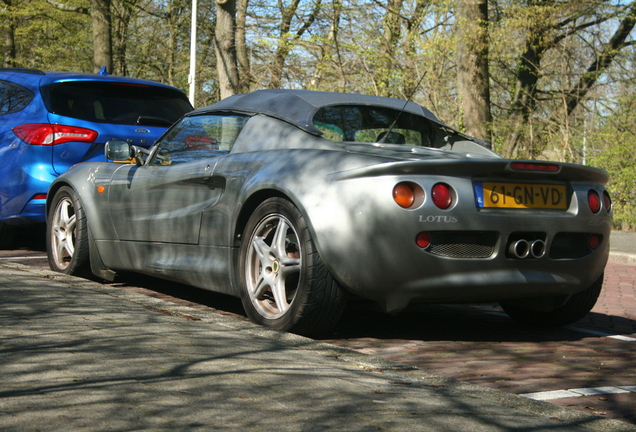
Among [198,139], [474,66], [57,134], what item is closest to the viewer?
[198,139]

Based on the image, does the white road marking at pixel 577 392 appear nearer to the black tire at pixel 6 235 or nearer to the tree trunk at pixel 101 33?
the black tire at pixel 6 235

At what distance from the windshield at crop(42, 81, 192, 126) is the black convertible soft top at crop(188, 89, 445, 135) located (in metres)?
2.50

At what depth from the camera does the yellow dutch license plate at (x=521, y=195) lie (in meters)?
4.26

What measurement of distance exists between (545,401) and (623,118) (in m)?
15.6

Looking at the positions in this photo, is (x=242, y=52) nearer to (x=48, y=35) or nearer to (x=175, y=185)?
(x=48, y=35)

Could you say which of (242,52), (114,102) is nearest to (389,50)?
(242,52)

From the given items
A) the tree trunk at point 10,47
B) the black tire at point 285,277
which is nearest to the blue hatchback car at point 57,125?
the black tire at point 285,277

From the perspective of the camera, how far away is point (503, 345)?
468 cm

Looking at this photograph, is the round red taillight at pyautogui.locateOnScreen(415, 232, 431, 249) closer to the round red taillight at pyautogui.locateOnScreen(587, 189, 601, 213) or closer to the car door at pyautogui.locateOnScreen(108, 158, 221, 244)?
the round red taillight at pyautogui.locateOnScreen(587, 189, 601, 213)

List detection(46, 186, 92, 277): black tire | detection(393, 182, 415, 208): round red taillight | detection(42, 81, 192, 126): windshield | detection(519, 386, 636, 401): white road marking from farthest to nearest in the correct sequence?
detection(42, 81, 192, 126): windshield, detection(46, 186, 92, 277): black tire, detection(393, 182, 415, 208): round red taillight, detection(519, 386, 636, 401): white road marking

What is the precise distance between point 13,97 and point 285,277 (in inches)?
192

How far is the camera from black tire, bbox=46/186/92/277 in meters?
6.22

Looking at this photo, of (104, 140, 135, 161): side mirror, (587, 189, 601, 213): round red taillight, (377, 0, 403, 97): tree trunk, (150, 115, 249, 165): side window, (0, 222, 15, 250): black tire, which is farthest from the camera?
(377, 0, 403, 97): tree trunk

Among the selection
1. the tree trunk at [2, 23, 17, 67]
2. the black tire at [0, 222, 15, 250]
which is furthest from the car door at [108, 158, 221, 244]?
the tree trunk at [2, 23, 17, 67]
